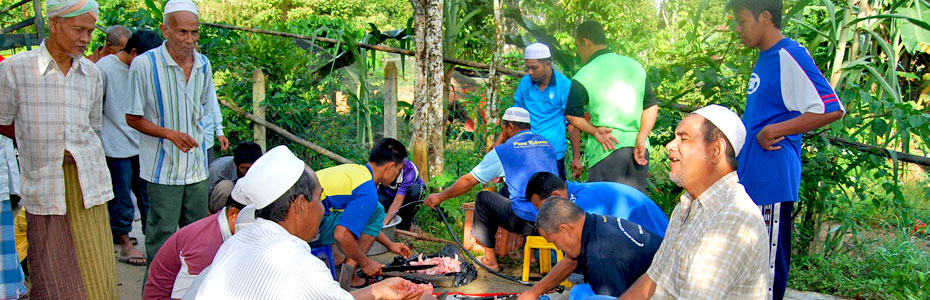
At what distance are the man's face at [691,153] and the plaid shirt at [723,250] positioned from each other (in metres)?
0.08

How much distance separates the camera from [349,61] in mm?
7805

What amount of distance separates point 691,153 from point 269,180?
4.80 ft

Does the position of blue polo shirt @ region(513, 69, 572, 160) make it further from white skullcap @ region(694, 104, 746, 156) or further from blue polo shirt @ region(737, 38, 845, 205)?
white skullcap @ region(694, 104, 746, 156)

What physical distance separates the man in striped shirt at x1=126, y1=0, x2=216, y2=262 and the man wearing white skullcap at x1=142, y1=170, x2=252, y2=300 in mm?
1211

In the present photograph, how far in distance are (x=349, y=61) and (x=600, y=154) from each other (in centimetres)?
364

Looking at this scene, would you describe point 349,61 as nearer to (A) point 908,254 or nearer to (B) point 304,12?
(A) point 908,254

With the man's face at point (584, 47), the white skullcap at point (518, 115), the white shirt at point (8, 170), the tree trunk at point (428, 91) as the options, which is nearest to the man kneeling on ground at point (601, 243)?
the white skullcap at point (518, 115)

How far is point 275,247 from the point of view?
7.17 ft

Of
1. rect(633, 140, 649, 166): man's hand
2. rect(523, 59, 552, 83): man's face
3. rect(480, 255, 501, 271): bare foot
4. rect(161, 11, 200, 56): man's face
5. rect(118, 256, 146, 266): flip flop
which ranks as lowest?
rect(480, 255, 501, 271): bare foot

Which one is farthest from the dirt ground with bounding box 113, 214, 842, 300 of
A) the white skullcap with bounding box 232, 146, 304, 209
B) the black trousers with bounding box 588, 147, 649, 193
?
→ the white skullcap with bounding box 232, 146, 304, 209

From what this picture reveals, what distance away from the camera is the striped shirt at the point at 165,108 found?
4121mm

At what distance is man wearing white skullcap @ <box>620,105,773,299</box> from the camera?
227 centimetres

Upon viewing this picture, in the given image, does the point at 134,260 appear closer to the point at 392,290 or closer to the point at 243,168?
the point at 243,168

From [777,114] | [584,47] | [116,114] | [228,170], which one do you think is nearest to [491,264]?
[584,47]
